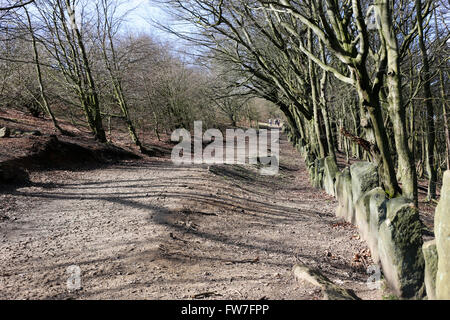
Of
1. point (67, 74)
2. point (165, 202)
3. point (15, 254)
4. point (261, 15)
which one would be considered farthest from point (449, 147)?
point (67, 74)

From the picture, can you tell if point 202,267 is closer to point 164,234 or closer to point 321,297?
point 164,234

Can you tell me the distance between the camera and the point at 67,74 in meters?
14.0

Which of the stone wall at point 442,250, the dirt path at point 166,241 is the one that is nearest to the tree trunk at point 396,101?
the dirt path at point 166,241

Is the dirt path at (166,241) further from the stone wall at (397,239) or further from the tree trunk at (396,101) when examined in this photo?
the tree trunk at (396,101)

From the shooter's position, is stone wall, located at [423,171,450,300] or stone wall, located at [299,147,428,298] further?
stone wall, located at [299,147,428,298]

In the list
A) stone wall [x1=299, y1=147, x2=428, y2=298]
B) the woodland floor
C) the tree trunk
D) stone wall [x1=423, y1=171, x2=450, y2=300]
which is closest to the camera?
stone wall [x1=423, y1=171, x2=450, y2=300]

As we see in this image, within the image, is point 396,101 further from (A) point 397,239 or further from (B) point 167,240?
(B) point 167,240

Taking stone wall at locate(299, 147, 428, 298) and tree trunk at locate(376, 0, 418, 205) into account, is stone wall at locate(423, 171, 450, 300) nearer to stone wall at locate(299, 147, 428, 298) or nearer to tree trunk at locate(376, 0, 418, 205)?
stone wall at locate(299, 147, 428, 298)

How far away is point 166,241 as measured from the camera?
4.84m

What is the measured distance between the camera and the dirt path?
3.57m

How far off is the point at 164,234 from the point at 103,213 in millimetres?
1868

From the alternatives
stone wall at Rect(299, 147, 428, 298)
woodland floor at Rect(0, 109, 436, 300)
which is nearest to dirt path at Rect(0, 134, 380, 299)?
woodland floor at Rect(0, 109, 436, 300)

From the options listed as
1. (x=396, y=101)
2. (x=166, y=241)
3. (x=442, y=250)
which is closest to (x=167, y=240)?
(x=166, y=241)

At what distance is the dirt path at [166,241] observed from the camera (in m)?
3.57
